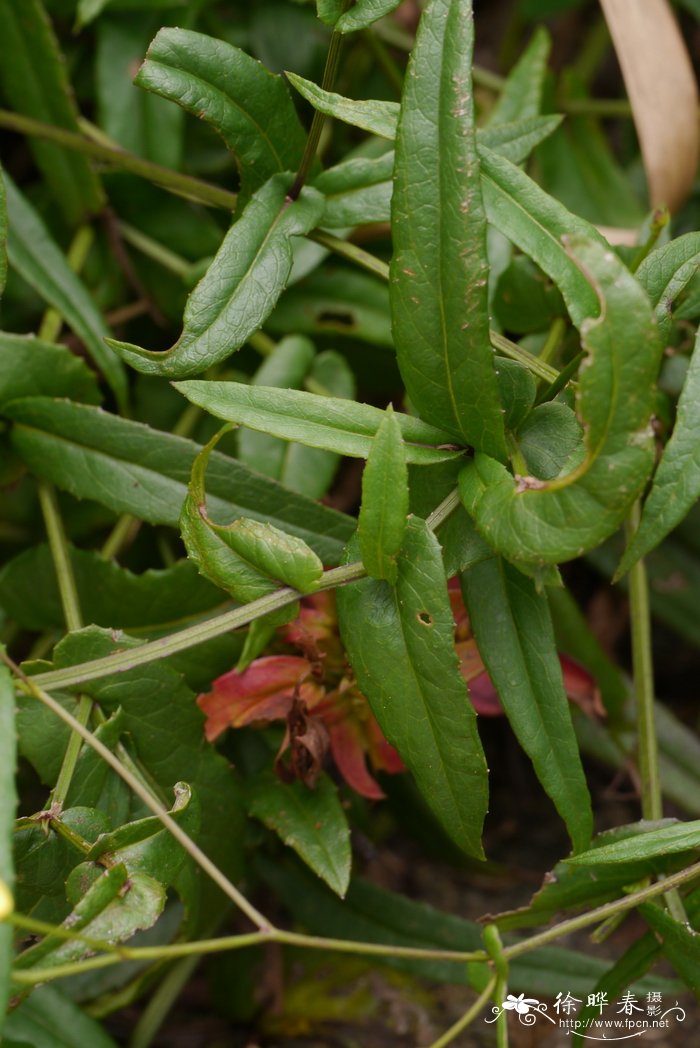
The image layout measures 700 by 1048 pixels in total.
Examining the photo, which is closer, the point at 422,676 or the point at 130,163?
the point at 422,676

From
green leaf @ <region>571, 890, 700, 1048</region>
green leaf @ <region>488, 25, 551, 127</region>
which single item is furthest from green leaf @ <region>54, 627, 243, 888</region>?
green leaf @ <region>488, 25, 551, 127</region>

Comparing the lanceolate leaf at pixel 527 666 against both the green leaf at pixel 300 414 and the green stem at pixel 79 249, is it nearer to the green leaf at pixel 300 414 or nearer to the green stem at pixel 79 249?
the green leaf at pixel 300 414

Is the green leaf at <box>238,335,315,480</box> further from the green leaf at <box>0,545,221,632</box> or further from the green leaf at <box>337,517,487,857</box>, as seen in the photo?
the green leaf at <box>337,517,487,857</box>

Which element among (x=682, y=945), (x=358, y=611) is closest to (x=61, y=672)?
(x=358, y=611)

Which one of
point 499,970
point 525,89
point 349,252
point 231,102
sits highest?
point 525,89

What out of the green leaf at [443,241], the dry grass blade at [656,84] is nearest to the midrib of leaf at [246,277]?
the green leaf at [443,241]

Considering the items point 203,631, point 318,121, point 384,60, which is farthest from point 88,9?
point 203,631

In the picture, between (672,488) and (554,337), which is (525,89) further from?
(672,488)
